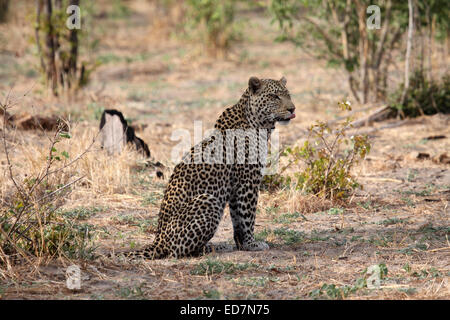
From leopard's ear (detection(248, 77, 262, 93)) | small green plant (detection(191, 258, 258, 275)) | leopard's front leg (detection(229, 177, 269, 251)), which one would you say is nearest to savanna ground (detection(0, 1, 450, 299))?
small green plant (detection(191, 258, 258, 275))

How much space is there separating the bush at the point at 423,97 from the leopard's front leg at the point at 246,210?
6.01 m

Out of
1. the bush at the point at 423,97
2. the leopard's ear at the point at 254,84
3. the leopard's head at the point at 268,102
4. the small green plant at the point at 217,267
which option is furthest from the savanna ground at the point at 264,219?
the leopard's ear at the point at 254,84

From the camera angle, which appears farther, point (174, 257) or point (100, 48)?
point (100, 48)

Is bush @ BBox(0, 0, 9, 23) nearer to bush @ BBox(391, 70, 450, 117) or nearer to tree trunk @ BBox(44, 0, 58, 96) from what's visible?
tree trunk @ BBox(44, 0, 58, 96)

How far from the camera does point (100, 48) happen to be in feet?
65.3

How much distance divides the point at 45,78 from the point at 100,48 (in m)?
7.18

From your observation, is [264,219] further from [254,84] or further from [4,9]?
[4,9]

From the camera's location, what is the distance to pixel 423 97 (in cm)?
1153

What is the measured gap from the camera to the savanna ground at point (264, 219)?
492cm

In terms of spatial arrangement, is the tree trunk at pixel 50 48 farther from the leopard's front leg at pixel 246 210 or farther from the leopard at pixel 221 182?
the leopard's front leg at pixel 246 210

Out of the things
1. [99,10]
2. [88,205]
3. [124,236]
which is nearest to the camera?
[124,236]

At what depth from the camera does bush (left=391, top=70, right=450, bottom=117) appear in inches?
449

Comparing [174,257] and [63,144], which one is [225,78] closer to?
[63,144]

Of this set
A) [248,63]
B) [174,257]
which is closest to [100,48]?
[248,63]
